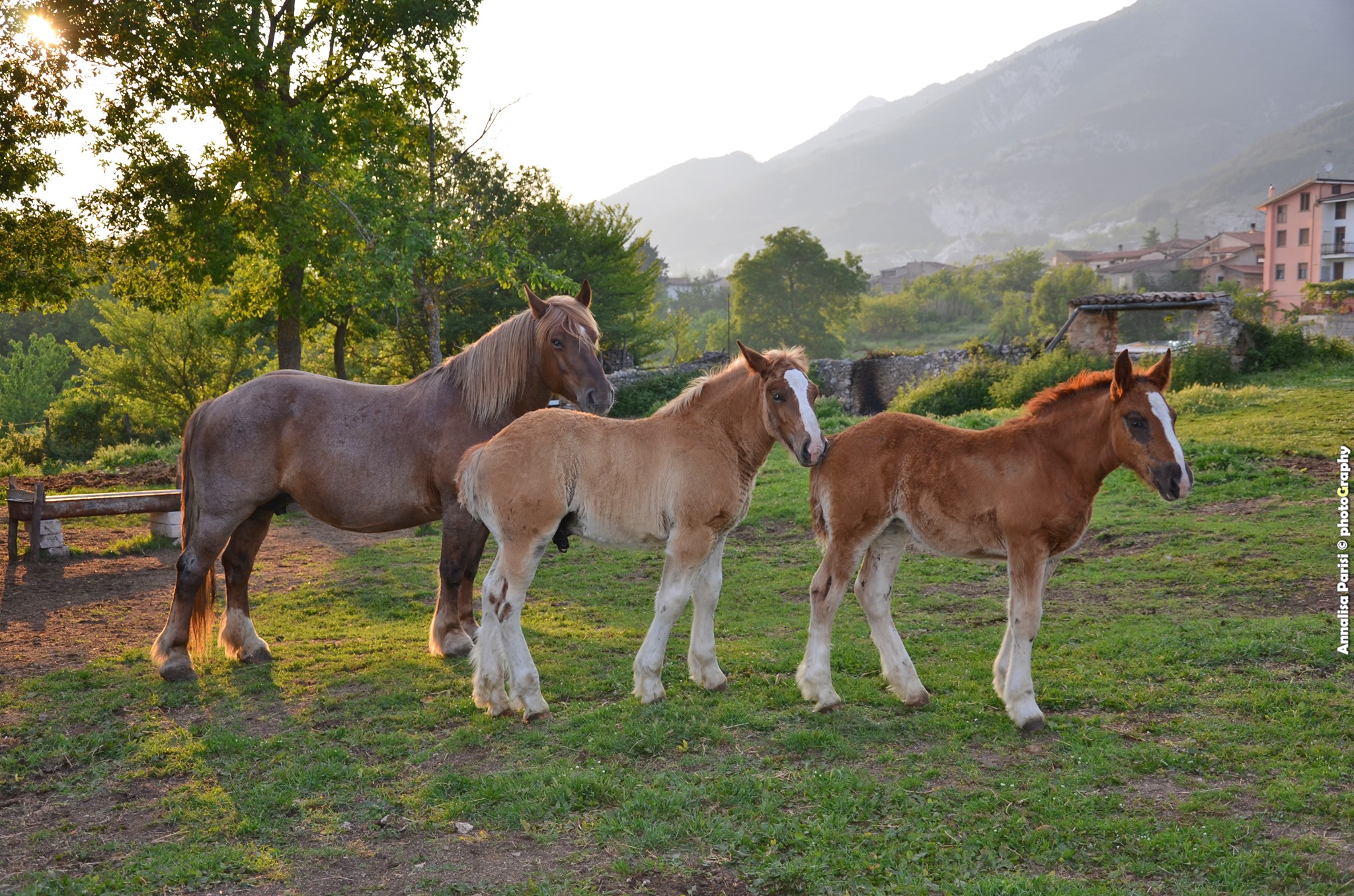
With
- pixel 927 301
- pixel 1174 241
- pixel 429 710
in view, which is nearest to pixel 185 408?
pixel 429 710

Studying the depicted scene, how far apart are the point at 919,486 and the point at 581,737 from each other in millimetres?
2699

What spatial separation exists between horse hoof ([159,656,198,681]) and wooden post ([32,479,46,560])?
235 inches

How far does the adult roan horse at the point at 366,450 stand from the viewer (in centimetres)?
712

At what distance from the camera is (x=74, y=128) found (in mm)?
13477

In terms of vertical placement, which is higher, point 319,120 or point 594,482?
point 319,120

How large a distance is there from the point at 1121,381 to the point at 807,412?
1.91 metres

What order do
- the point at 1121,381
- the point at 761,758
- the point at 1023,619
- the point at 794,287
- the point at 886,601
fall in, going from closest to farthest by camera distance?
the point at 761,758 < the point at 1121,381 < the point at 1023,619 < the point at 886,601 < the point at 794,287

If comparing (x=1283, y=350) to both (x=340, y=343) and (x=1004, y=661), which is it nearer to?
(x=1004, y=661)

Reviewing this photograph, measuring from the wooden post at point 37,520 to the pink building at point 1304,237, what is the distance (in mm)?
77338

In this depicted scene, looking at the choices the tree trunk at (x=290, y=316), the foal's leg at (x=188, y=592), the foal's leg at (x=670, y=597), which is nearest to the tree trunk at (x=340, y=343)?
the tree trunk at (x=290, y=316)

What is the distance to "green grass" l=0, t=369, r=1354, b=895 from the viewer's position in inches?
163

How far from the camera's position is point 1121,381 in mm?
5469

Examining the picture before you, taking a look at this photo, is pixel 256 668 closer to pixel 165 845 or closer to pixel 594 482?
pixel 165 845

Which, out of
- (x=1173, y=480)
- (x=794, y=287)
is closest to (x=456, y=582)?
(x=1173, y=480)
